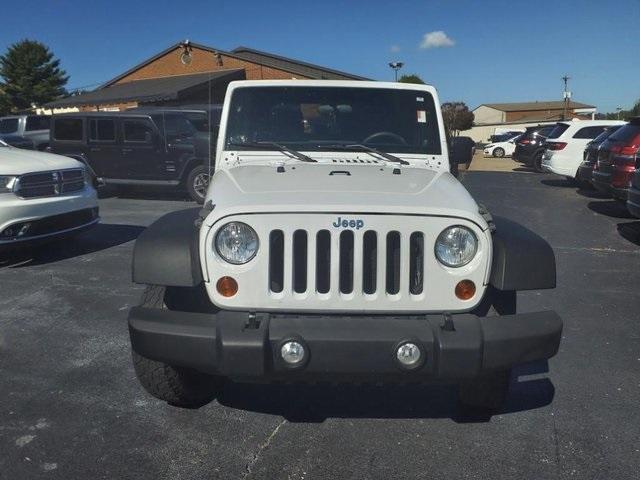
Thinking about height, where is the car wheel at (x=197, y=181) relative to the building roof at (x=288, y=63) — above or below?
below

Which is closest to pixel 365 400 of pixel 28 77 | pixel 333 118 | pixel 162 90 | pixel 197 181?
pixel 333 118

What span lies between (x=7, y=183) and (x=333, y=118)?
3.93 m

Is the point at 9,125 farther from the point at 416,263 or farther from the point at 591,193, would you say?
the point at 416,263

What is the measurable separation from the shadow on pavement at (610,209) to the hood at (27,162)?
8987 millimetres

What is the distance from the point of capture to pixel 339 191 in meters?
2.97

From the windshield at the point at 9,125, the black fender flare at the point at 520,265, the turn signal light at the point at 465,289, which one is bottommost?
the turn signal light at the point at 465,289

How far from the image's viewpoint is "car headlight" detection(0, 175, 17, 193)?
6203mm

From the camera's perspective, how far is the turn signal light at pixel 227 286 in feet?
9.11

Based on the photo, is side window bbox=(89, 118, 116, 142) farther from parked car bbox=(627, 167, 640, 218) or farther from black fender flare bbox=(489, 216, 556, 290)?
black fender flare bbox=(489, 216, 556, 290)

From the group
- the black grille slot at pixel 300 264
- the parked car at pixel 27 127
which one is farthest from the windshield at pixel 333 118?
the parked car at pixel 27 127

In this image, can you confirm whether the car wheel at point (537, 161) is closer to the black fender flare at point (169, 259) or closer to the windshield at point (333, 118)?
the windshield at point (333, 118)

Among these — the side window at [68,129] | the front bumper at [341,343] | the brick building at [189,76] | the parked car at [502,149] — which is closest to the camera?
the front bumper at [341,343]

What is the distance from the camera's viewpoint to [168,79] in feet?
117

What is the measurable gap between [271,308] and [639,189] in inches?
270
